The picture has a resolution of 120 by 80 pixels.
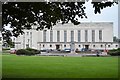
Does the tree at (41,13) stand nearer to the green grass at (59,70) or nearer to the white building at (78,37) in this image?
the green grass at (59,70)

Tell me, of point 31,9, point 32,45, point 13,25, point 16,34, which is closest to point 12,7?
point 31,9

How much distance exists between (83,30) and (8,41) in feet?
279

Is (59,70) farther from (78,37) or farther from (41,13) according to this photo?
(78,37)

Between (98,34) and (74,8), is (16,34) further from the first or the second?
(98,34)

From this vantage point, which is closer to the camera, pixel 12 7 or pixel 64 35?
pixel 12 7

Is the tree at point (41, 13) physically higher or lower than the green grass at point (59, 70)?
higher

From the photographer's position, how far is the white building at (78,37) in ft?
340

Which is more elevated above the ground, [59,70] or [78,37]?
[78,37]

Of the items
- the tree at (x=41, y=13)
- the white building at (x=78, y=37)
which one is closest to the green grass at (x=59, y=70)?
the tree at (x=41, y=13)

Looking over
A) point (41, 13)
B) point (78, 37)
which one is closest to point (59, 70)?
point (41, 13)

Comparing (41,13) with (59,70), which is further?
→ (59,70)

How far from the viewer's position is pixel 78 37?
107m

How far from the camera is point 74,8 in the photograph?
16.0 meters

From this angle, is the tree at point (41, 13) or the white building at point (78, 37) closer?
the tree at point (41, 13)
